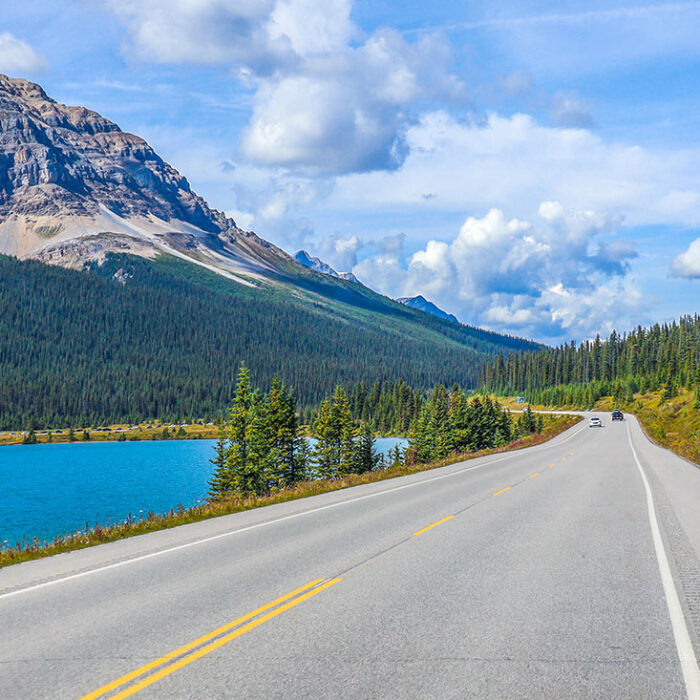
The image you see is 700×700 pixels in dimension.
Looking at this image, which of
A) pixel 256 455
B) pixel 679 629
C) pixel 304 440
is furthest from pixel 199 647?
pixel 304 440

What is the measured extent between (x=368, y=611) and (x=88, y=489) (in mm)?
58073

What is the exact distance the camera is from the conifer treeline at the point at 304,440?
141 ft

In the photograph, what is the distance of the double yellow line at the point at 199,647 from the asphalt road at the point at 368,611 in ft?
0.08

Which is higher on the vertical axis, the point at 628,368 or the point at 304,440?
the point at 628,368

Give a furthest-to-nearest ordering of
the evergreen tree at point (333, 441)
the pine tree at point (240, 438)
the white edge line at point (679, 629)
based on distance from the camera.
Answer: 1. the evergreen tree at point (333, 441)
2. the pine tree at point (240, 438)
3. the white edge line at point (679, 629)

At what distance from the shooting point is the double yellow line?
5336 mm

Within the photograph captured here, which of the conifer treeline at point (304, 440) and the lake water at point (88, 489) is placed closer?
the lake water at point (88, 489)

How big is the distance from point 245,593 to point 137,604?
1.35 meters

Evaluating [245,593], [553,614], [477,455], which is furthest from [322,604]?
[477,455]

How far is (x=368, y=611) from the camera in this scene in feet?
24.2

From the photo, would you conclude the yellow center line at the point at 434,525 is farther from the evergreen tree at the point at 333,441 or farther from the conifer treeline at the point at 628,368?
the conifer treeline at the point at 628,368

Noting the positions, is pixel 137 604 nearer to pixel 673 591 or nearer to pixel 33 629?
pixel 33 629

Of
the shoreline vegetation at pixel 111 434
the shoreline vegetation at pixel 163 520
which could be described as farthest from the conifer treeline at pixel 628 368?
the shoreline vegetation at pixel 163 520

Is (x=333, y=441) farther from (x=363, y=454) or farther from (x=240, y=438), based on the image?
(x=240, y=438)
